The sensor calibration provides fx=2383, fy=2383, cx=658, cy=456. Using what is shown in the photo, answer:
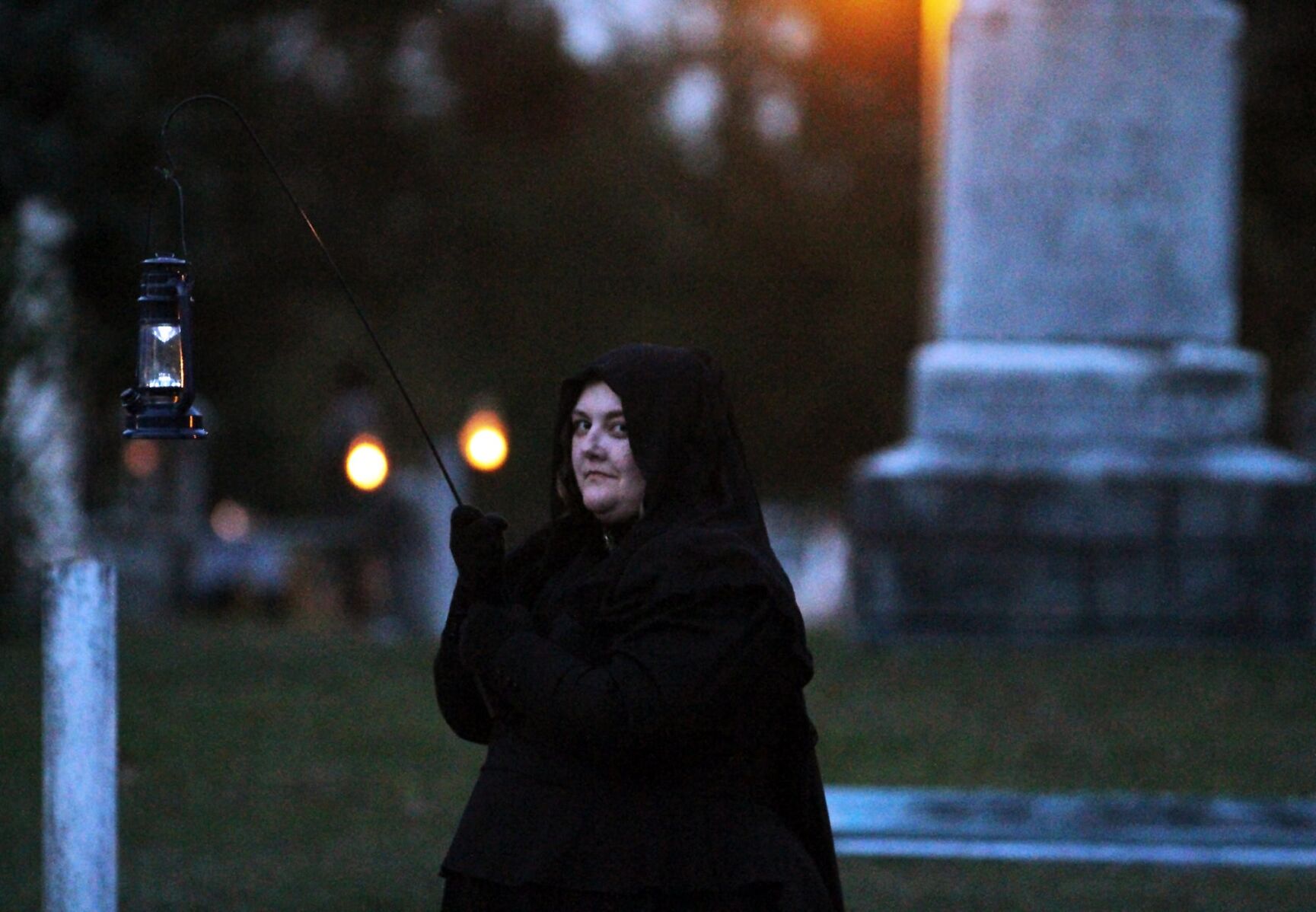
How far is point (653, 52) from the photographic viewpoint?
28.0 m

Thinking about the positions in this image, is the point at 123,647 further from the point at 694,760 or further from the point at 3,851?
the point at 694,760

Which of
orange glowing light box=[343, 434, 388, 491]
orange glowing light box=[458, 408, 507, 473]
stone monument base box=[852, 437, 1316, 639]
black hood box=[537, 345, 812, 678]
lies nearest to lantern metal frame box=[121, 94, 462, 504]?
orange glowing light box=[343, 434, 388, 491]

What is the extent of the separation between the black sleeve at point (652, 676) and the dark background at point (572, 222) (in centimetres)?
1502

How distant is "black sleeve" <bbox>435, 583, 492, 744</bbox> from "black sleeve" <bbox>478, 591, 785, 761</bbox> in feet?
0.87

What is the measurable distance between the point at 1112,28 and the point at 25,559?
6831mm

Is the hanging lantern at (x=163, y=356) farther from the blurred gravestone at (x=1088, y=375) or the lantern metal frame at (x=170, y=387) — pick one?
the blurred gravestone at (x=1088, y=375)

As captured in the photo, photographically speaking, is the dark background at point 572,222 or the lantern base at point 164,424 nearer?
the lantern base at point 164,424

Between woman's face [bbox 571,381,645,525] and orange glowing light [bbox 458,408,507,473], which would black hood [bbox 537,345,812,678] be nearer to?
woman's face [bbox 571,381,645,525]

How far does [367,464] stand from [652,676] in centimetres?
167

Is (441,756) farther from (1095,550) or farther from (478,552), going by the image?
(478,552)

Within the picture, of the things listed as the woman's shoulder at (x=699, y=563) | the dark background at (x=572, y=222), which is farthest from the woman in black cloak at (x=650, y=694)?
the dark background at (x=572, y=222)

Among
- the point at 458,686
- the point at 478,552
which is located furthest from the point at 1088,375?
the point at 478,552

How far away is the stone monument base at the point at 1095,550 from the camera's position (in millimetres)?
13297

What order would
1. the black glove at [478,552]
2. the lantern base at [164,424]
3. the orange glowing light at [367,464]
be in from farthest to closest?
the orange glowing light at [367,464], the lantern base at [164,424], the black glove at [478,552]
